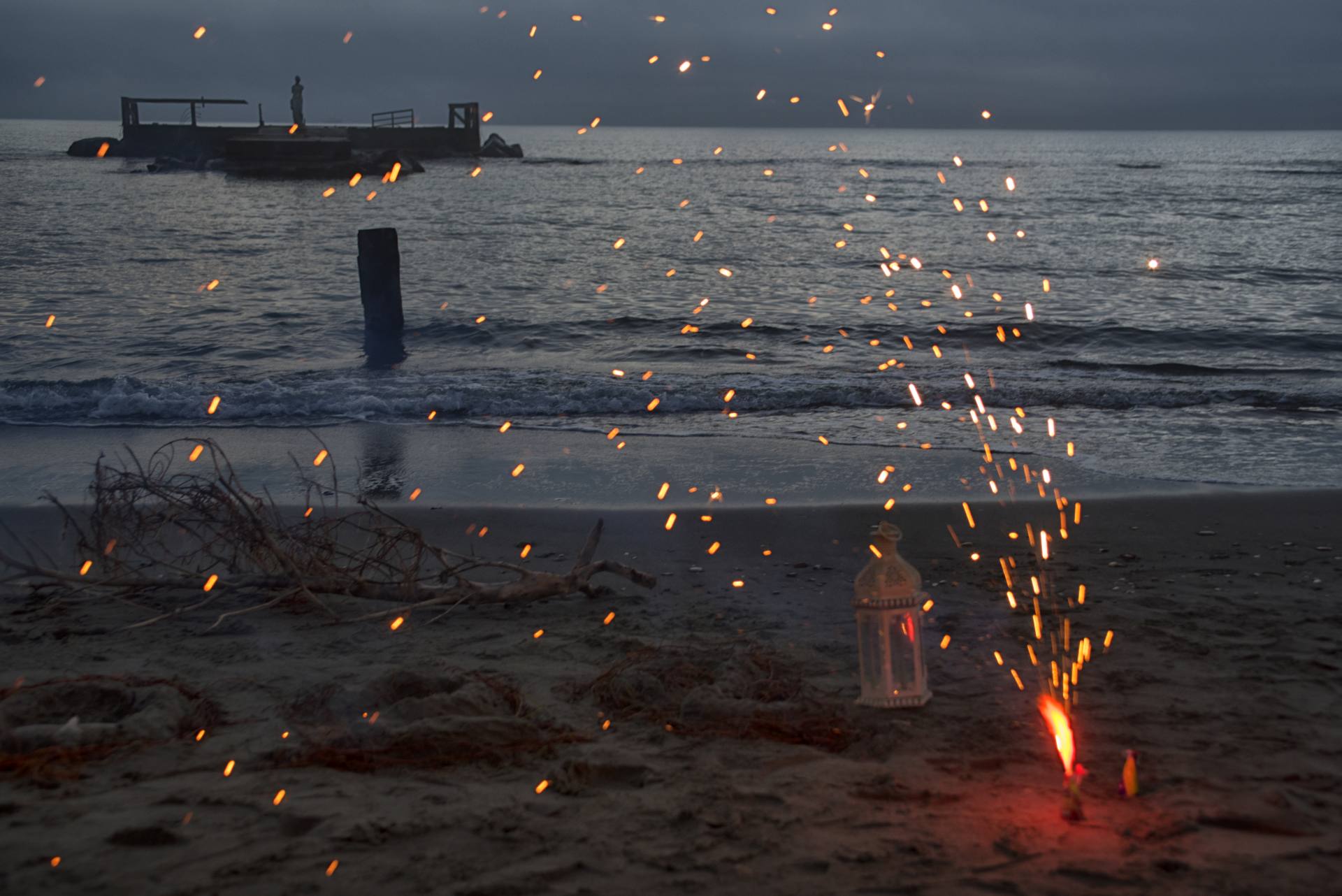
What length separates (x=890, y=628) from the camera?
4078mm

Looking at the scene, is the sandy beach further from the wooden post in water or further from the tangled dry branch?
the wooden post in water

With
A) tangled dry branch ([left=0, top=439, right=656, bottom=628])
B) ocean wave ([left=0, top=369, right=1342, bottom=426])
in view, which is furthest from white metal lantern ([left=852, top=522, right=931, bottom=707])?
ocean wave ([left=0, top=369, right=1342, bottom=426])

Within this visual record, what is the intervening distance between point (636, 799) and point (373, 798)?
2.73 ft

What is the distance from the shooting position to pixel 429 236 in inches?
1330

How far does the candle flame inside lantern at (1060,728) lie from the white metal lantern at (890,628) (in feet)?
1.47

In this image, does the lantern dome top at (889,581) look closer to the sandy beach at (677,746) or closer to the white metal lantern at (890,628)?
the white metal lantern at (890,628)

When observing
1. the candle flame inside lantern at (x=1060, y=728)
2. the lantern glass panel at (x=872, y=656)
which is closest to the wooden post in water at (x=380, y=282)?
the lantern glass panel at (x=872, y=656)

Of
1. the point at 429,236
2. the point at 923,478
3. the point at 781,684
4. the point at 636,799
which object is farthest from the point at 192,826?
the point at 429,236

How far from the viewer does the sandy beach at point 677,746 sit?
3.00 metres

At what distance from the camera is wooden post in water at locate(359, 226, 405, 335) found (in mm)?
16422

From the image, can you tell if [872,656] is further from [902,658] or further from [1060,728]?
[1060,728]

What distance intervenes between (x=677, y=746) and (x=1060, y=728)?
137cm

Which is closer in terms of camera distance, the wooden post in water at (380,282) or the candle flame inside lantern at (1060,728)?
the candle flame inside lantern at (1060,728)

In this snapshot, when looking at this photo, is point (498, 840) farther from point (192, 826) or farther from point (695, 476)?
point (695, 476)
